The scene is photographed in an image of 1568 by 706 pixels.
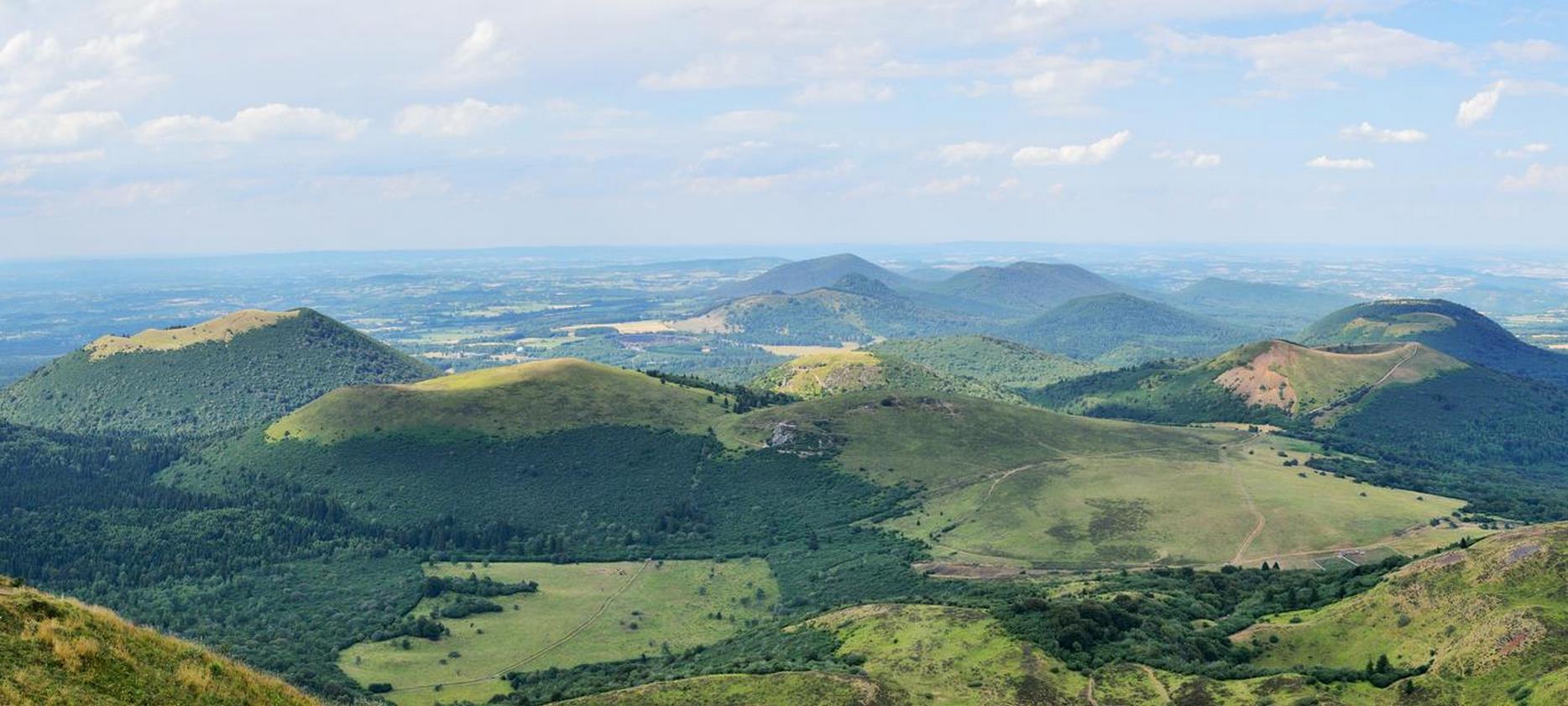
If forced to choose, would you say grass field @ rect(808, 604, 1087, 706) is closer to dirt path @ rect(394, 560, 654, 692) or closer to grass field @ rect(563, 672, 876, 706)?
grass field @ rect(563, 672, 876, 706)

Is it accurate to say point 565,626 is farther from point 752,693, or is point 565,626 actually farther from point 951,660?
point 951,660

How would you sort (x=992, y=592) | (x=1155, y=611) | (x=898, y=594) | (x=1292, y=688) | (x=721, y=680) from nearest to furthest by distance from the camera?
(x=1292, y=688) < (x=721, y=680) < (x=1155, y=611) < (x=992, y=592) < (x=898, y=594)

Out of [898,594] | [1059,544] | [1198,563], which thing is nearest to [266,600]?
[898,594]

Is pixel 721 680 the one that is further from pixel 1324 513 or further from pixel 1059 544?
pixel 1324 513

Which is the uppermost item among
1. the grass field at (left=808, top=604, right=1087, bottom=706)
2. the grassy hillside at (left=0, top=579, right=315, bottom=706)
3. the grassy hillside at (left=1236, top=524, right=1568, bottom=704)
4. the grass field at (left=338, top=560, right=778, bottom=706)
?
the grassy hillside at (left=0, top=579, right=315, bottom=706)

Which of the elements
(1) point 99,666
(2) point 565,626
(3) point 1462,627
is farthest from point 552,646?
(1) point 99,666

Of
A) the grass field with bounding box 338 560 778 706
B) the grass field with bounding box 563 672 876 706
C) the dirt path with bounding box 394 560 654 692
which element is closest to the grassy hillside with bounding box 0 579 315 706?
the grass field with bounding box 563 672 876 706

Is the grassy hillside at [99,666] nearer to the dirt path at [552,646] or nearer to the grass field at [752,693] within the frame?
the grass field at [752,693]
